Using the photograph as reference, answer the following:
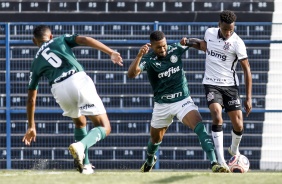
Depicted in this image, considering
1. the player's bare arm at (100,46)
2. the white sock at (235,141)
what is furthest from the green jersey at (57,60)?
the white sock at (235,141)

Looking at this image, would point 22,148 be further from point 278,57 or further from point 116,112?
point 278,57

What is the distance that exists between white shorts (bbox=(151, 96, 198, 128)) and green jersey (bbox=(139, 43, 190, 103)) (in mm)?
70

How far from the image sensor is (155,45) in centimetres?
1426

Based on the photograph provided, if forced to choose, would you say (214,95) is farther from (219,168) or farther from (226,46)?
(219,168)

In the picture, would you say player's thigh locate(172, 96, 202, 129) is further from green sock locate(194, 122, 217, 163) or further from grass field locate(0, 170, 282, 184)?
grass field locate(0, 170, 282, 184)

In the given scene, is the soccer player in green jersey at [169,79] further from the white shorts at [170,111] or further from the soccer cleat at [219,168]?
the soccer cleat at [219,168]

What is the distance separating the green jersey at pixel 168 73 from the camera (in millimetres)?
14359

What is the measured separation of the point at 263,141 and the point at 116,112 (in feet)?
8.59

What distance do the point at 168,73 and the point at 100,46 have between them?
8.10 feet

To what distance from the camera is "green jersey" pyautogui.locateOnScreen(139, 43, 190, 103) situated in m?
14.4

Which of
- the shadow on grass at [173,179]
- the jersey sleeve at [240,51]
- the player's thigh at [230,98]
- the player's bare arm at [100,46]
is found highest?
the player's bare arm at [100,46]

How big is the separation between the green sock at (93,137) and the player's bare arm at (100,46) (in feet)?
2.71

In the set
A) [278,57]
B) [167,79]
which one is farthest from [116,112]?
[167,79]

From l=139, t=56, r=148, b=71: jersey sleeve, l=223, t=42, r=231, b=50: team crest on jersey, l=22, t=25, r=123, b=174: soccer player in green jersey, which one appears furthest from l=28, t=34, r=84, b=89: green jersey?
l=223, t=42, r=231, b=50: team crest on jersey
